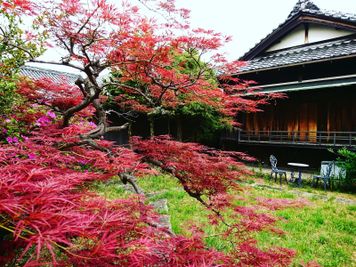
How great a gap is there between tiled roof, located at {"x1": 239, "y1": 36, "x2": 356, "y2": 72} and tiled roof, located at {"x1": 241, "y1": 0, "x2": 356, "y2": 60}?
0.71 meters

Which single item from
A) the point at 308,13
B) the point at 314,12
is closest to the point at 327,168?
the point at 314,12

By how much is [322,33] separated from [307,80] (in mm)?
2549

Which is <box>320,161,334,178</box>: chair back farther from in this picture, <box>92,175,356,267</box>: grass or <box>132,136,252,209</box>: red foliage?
<box>132,136,252,209</box>: red foliage

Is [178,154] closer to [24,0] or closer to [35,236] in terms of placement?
[35,236]

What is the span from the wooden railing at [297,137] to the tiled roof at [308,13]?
4076 millimetres

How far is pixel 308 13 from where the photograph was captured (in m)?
11.4

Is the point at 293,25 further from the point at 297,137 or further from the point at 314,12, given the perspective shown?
the point at 297,137

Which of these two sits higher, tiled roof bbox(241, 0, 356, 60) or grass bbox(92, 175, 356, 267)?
tiled roof bbox(241, 0, 356, 60)

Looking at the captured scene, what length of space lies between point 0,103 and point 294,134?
10.2 m

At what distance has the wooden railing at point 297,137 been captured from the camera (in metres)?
9.53

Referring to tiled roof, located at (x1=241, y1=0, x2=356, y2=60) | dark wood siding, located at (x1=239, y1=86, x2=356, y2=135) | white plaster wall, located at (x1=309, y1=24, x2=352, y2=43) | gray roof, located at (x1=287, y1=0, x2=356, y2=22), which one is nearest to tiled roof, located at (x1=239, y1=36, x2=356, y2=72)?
white plaster wall, located at (x1=309, y1=24, x2=352, y2=43)

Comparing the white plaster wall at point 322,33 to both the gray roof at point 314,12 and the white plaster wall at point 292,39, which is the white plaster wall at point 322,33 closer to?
the white plaster wall at point 292,39

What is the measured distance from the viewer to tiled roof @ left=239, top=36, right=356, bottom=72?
9.71 meters

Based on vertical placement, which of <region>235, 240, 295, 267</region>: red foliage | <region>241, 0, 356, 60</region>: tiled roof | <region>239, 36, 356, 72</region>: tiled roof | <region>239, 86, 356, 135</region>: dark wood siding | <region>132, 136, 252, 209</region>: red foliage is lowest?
<region>235, 240, 295, 267</region>: red foliage
